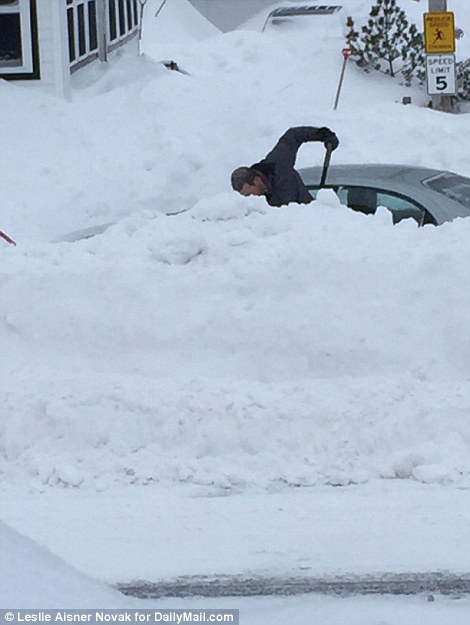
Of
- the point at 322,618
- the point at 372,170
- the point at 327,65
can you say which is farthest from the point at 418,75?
the point at 322,618

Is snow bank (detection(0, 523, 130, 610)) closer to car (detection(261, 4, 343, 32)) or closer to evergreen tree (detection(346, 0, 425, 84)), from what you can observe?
evergreen tree (detection(346, 0, 425, 84))

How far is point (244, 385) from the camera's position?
6516 mm

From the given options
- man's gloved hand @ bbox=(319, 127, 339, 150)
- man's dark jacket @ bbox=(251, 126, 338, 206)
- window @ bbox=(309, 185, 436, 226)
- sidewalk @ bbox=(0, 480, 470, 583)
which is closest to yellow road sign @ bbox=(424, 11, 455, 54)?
man's gloved hand @ bbox=(319, 127, 339, 150)

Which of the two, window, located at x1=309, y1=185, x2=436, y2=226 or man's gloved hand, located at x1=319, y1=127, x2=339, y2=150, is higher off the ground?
man's gloved hand, located at x1=319, y1=127, x2=339, y2=150

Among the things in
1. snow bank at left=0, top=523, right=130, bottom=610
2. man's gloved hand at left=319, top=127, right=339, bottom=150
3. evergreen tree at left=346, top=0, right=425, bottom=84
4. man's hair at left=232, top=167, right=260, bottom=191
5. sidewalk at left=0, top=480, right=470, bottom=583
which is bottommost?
evergreen tree at left=346, top=0, right=425, bottom=84

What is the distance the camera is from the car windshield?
8469 mm

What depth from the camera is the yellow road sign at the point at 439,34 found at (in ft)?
54.6

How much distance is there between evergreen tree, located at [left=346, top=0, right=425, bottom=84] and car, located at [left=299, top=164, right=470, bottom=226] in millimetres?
12036

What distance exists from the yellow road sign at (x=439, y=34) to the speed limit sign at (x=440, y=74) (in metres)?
0.24

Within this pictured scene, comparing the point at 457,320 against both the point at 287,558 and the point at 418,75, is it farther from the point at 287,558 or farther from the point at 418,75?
the point at 418,75

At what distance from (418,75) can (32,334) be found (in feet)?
47.6

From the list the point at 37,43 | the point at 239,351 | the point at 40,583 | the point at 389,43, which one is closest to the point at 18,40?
the point at 37,43

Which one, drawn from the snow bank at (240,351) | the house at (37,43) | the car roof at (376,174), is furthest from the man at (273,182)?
the house at (37,43)

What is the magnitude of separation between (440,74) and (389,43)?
3787 millimetres
